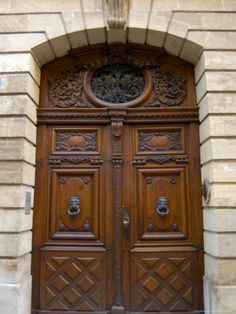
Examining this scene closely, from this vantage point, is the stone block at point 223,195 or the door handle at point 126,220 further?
the door handle at point 126,220

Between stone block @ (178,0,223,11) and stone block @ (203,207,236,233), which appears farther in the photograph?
stone block @ (178,0,223,11)

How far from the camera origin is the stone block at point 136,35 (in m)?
5.27

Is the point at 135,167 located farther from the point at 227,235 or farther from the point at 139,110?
the point at 227,235

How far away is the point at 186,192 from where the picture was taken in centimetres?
533

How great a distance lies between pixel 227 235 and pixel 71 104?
3.08 metres

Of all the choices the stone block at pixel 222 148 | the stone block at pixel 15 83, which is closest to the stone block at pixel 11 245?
the stone block at pixel 15 83

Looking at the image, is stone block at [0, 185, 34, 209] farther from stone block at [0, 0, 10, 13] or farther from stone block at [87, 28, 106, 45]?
stone block at [0, 0, 10, 13]

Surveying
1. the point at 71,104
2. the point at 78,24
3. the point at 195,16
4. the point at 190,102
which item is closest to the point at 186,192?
the point at 190,102

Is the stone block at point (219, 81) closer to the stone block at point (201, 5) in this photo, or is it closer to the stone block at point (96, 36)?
the stone block at point (201, 5)

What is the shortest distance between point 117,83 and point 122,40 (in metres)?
0.68

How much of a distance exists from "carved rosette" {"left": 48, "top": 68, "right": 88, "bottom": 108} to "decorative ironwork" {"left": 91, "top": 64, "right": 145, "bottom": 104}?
261mm

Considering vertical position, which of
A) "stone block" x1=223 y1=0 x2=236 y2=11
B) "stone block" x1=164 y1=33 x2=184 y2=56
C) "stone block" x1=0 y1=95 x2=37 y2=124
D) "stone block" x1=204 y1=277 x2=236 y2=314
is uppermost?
"stone block" x1=223 y1=0 x2=236 y2=11

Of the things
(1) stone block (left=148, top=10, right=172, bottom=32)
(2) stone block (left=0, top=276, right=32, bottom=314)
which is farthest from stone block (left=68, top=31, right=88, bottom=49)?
(2) stone block (left=0, top=276, right=32, bottom=314)

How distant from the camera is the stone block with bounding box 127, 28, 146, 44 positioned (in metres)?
5.27
